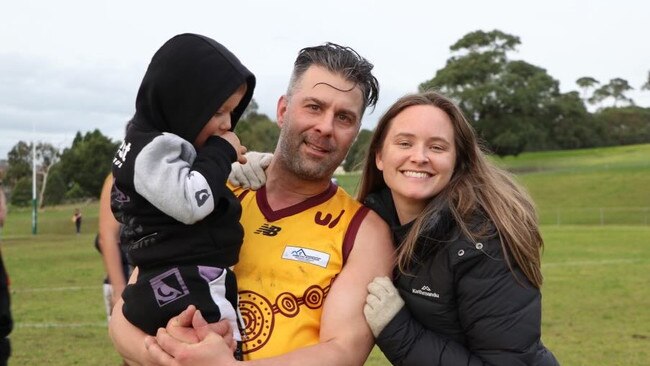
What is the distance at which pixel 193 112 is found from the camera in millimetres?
2742

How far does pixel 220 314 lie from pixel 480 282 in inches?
38.6

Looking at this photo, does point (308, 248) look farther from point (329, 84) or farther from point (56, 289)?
point (56, 289)

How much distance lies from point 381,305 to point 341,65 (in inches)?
41.7

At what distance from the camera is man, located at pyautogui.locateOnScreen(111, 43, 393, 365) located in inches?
110

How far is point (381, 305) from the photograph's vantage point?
9.52ft

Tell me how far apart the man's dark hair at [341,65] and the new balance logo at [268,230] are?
0.62 m

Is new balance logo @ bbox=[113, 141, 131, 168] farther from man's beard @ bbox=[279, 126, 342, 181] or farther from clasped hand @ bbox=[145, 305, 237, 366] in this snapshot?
man's beard @ bbox=[279, 126, 342, 181]

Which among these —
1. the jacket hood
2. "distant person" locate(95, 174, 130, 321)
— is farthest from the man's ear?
"distant person" locate(95, 174, 130, 321)

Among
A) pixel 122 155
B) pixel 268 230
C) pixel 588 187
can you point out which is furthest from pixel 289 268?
pixel 588 187

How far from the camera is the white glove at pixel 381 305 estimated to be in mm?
2904

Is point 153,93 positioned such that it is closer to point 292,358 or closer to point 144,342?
point 144,342

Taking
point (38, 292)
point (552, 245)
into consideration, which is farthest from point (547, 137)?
point (38, 292)

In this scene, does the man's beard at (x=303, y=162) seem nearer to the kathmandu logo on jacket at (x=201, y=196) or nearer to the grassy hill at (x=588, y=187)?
the kathmandu logo on jacket at (x=201, y=196)

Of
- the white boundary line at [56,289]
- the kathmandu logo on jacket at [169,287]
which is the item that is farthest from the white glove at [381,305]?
the white boundary line at [56,289]
